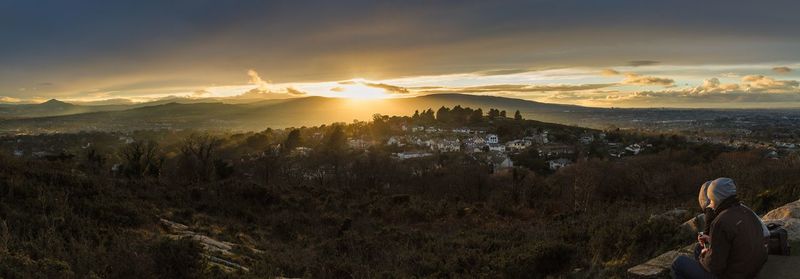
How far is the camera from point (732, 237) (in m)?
4.34

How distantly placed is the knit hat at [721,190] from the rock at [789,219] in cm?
216

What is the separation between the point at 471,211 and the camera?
20.3 metres

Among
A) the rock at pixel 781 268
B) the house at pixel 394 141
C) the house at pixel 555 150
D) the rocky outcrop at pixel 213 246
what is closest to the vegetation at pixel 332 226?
the rocky outcrop at pixel 213 246

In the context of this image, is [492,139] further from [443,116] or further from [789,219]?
[789,219]

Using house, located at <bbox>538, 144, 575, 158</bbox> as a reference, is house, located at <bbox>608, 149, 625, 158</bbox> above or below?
above

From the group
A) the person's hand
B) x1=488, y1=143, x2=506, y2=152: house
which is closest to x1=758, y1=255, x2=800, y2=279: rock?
the person's hand

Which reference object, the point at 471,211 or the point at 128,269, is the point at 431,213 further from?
the point at 128,269

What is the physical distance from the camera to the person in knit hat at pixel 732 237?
430cm

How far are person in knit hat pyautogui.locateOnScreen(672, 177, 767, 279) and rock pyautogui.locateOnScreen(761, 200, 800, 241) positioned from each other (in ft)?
6.26

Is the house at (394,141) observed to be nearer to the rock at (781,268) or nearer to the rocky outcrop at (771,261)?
the rocky outcrop at (771,261)

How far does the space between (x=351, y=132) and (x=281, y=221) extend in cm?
7653

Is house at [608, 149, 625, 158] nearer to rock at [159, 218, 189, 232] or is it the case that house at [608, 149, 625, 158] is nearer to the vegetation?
the vegetation

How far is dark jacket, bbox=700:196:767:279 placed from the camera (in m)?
4.30

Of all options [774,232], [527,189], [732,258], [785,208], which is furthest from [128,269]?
[527,189]
